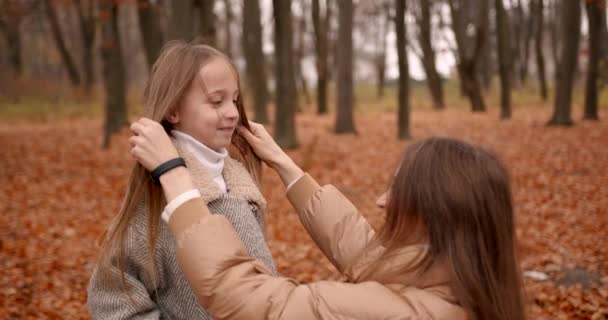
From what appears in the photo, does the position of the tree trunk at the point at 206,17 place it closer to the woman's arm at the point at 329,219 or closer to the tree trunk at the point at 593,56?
the woman's arm at the point at 329,219

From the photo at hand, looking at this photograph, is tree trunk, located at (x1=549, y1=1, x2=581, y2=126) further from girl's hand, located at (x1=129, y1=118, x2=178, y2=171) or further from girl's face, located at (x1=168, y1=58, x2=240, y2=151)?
girl's hand, located at (x1=129, y1=118, x2=178, y2=171)

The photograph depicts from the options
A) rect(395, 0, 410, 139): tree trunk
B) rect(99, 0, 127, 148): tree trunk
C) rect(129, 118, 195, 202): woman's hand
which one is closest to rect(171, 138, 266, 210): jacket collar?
rect(129, 118, 195, 202): woman's hand

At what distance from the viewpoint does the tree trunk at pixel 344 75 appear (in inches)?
575

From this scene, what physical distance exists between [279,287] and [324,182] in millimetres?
7870

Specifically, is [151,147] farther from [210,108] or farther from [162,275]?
[162,275]

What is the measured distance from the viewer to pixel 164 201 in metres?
1.92

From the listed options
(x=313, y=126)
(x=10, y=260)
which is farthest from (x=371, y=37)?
(x=10, y=260)

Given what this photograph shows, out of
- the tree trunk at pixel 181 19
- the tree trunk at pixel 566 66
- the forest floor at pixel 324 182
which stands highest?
the tree trunk at pixel 181 19

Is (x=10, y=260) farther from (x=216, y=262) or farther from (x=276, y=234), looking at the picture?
(x=216, y=262)

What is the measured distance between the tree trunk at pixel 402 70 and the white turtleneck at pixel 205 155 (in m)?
11.4

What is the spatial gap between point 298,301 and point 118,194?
8127 mm

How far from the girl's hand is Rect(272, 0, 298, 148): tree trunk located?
32.3 feet

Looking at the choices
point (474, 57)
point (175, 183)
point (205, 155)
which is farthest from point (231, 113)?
point (474, 57)

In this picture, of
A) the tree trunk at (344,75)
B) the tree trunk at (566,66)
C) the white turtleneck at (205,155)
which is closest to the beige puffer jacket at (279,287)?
the white turtleneck at (205,155)
